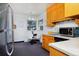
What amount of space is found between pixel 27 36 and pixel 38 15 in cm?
130

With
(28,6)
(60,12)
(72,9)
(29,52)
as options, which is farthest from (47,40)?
(72,9)

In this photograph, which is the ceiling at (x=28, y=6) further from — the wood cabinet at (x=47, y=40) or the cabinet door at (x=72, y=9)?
the cabinet door at (x=72, y=9)

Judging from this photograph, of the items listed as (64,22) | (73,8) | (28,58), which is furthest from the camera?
(64,22)

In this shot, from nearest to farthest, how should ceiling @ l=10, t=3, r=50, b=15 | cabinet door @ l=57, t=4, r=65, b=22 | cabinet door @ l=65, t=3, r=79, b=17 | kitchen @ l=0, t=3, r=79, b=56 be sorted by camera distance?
cabinet door @ l=65, t=3, r=79, b=17 → cabinet door @ l=57, t=4, r=65, b=22 → kitchen @ l=0, t=3, r=79, b=56 → ceiling @ l=10, t=3, r=50, b=15

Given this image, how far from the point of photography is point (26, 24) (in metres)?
4.31

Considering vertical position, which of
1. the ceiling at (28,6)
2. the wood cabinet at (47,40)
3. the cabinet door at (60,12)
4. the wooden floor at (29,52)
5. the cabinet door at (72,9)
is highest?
A: the ceiling at (28,6)

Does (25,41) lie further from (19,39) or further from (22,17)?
(22,17)

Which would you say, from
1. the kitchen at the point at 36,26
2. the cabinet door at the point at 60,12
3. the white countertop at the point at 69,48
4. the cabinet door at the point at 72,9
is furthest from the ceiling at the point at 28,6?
the white countertop at the point at 69,48

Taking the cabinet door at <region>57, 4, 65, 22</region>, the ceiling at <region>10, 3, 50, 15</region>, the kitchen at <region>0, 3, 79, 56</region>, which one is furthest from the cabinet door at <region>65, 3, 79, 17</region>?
the ceiling at <region>10, 3, 50, 15</region>

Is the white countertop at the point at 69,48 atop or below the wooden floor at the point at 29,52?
atop

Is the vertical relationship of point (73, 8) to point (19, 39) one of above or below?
above

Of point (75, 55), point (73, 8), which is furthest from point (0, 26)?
point (73, 8)

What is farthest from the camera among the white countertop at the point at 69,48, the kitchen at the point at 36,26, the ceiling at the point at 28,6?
the ceiling at the point at 28,6

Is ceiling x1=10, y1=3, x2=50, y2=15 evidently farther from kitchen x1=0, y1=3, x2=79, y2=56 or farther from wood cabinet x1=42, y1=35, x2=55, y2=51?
wood cabinet x1=42, y1=35, x2=55, y2=51
